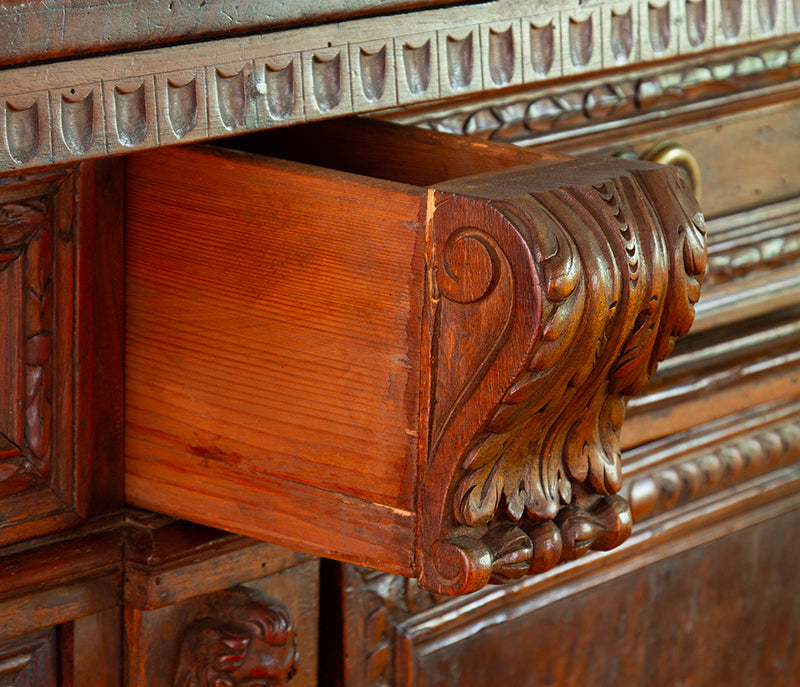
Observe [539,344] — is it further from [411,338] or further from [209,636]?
[209,636]

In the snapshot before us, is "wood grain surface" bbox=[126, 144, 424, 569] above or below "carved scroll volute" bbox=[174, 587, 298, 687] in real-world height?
above

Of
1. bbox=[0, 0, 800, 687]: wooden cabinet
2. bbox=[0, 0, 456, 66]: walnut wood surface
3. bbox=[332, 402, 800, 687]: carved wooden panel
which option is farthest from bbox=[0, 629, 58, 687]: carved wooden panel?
bbox=[0, 0, 456, 66]: walnut wood surface

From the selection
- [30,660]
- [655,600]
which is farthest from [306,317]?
[655,600]

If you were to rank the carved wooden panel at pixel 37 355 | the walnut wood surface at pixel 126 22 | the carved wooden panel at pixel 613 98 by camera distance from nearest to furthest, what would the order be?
the walnut wood surface at pixel 126 22
the carved wooden panel at pixel 37 355
the carved wooden panel at pixel 613 98

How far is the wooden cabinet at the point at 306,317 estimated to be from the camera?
1.46 feet

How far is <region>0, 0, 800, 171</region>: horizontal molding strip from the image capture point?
409 millimetres

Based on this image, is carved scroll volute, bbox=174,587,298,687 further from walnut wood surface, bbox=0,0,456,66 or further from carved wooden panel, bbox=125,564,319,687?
walnut wood surface, bbox=0,0,456,66

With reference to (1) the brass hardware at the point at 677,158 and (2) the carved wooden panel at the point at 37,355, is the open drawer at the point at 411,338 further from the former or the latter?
(1) the brass hardware at the point at 677,158

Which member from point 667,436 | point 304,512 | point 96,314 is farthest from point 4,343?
point 667,436

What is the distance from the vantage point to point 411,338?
469mm

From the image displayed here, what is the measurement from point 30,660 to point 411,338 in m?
0.26

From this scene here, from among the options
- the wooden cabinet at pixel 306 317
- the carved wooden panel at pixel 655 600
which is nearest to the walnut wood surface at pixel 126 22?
the wooden cabinet at pixel 306 317

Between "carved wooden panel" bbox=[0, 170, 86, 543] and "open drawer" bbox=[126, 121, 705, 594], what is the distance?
35 mm

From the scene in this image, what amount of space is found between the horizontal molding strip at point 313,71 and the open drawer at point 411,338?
0.12 feet
